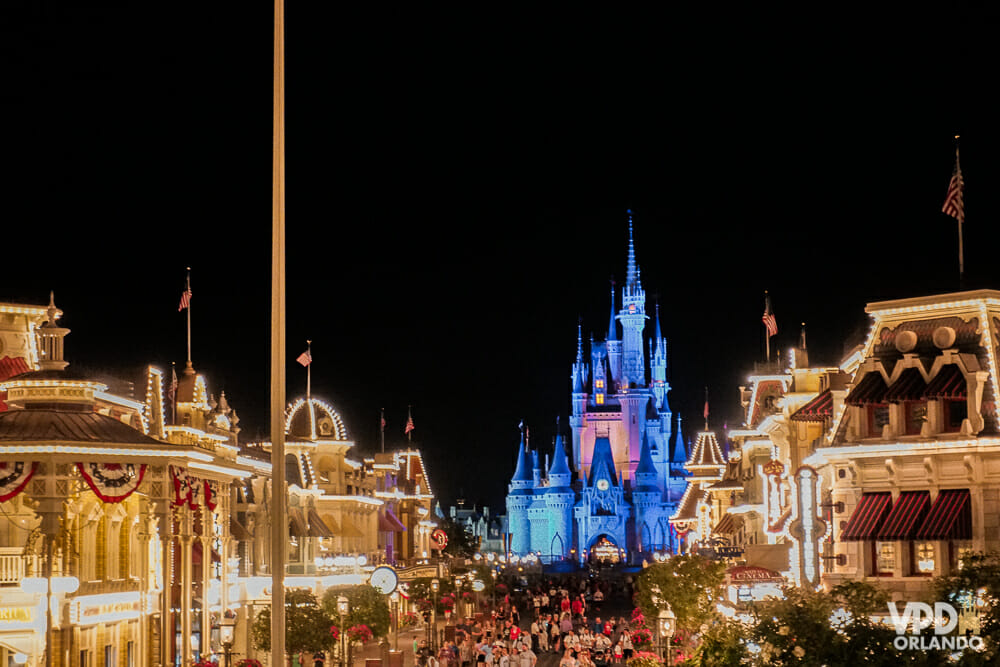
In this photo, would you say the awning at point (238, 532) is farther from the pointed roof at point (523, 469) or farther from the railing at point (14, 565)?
→ the pointed roof at point (523, 469)

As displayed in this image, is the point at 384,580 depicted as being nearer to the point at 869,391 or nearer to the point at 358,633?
the point at 358,633

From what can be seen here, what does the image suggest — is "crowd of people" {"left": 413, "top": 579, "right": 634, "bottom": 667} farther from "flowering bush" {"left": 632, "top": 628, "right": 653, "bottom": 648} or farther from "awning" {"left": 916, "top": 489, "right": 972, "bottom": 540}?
"awning" {"left": 916, "top": 489, "right": 972, "bottom": 540}

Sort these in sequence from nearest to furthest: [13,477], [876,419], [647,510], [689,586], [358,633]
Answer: [13,477], [876,419], [358,633], [689,586], [647,510]

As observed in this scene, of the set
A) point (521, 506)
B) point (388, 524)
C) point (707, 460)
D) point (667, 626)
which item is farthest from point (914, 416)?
point (521, 506)

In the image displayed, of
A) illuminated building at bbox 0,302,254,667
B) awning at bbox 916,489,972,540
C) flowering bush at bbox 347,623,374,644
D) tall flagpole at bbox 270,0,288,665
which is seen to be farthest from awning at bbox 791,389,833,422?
tall flagpole at bbox 270,0,288,665

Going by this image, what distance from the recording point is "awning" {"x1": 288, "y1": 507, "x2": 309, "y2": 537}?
50406 mm

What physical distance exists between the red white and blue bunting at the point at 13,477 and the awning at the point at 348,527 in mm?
34977

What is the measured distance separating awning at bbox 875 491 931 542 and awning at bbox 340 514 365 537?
33846mm

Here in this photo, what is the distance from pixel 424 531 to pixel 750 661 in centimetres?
7000

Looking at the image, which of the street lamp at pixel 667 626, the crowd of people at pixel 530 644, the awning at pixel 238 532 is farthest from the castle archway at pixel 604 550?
the street lamp at pixel 667 626

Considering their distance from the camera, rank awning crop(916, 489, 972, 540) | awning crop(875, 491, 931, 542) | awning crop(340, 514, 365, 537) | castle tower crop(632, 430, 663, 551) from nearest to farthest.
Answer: awning crop(916, 489, 972, 540)
awning crop(875, 491, 931, 542)
awning crop(340, 514, 365, 537)
castle tower crop(632, 430, 663, 551)

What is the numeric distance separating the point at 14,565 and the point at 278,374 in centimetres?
1304

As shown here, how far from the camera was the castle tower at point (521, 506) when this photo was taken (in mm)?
168375

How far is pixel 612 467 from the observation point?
164 meters
